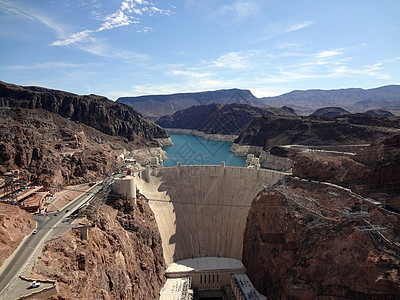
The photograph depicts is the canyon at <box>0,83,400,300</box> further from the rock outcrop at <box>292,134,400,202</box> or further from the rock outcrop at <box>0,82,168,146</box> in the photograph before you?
the rock outcrop at <box>0,82,168,146</box>

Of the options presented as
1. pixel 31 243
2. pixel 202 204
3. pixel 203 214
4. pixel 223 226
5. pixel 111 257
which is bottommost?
pixel 223 226

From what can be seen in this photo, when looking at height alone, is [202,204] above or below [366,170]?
below

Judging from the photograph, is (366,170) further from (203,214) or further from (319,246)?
(203,214)

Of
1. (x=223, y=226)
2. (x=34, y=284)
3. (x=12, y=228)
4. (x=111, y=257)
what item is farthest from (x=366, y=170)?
(x=12, y=228)

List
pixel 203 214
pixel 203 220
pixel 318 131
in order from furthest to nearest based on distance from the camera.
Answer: pixel 318 131 < pixel 203 214 < pixel 203 220

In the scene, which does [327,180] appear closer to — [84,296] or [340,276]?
[340,276]

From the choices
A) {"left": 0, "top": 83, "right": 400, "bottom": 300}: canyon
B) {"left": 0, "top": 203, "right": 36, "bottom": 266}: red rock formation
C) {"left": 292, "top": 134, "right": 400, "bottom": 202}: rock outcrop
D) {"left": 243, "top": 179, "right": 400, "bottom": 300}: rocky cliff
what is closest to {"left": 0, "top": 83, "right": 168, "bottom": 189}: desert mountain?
{"left": 0, "top": 83, "right": 400, "bottom": 300}: canyon

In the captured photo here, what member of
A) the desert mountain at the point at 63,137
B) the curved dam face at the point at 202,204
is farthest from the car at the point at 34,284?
the curved dam face at the point at 202,204
